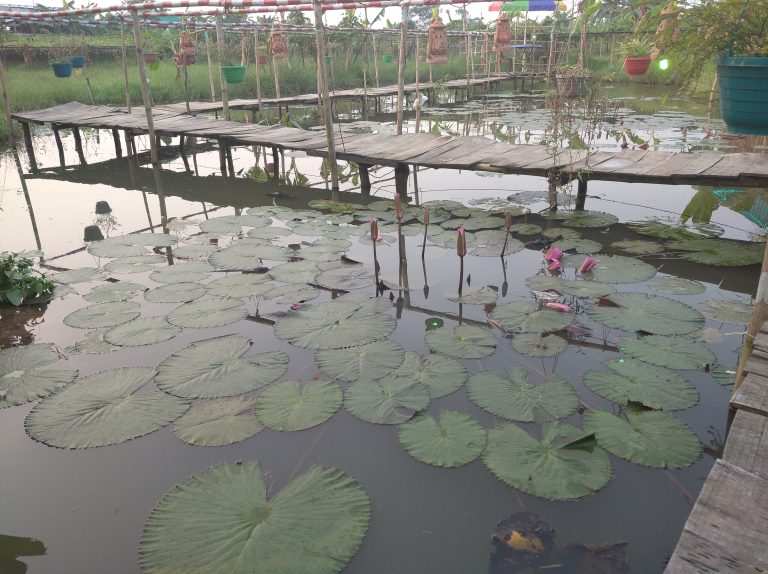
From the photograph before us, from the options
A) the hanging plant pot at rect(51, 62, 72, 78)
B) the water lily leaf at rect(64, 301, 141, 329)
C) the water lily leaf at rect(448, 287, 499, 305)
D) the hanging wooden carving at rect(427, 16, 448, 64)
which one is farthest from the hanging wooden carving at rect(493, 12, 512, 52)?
the water lily leaf at rect(64, 301, 141, 329)

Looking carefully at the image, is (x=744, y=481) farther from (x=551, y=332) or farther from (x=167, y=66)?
(x=167, y=66)

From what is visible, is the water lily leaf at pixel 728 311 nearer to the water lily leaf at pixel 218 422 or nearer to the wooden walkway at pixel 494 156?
the wooden walkway at pixel 494 156

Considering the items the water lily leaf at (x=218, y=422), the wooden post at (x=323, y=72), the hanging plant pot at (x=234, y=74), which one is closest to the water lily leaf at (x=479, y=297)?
the water lily leaf at (x=218, y=422)

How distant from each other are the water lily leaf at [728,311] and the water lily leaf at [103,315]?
3.12 metres

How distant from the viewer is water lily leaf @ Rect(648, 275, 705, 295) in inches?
121

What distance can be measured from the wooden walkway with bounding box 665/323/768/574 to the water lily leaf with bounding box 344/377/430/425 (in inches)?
41.8

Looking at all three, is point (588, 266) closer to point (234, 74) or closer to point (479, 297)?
point (479, 297)

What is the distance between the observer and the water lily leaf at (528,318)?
2711 mm

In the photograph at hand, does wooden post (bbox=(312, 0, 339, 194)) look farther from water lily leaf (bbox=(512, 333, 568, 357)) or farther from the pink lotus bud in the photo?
water lily leaf (bbox=(512, 333, 568, 357))

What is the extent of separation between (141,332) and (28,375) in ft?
1.71

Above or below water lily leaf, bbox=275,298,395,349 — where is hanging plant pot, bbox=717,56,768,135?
above

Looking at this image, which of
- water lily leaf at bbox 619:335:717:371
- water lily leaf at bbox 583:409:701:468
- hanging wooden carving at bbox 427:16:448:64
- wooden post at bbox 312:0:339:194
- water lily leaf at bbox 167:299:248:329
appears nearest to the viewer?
water lily leaf at bbox 583:409:701:468

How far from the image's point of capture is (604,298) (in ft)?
→ 9.74

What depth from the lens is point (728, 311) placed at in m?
2.83
